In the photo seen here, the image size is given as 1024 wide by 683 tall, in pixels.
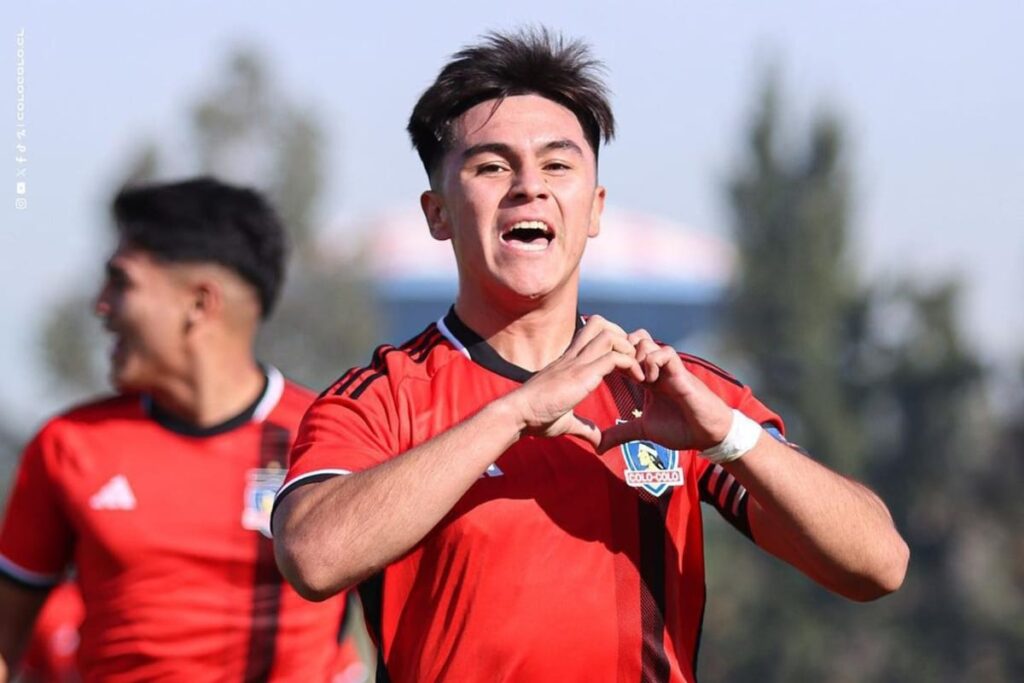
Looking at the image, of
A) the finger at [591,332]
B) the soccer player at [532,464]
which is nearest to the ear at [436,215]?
the soccer player at [532,464]

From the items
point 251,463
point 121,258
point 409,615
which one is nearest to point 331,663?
point 251,463

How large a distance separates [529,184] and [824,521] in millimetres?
976

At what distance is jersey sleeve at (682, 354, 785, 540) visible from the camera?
4.39 meters

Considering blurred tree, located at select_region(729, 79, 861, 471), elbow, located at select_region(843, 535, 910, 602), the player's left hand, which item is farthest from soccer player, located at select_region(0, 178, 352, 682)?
blurred tree, located at select_region(729, 79, 861, 471)

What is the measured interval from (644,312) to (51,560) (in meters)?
50.7

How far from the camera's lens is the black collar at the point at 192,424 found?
6113mm

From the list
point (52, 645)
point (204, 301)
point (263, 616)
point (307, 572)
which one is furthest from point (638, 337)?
point (52, 645)

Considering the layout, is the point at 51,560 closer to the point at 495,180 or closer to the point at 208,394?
the point at 208,394

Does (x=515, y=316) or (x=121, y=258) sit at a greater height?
(x=515, y=316)

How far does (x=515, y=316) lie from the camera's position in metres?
4.42

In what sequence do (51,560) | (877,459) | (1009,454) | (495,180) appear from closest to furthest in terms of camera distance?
Answer: (495,180) → (51,560) → (1009,454) → (877,459)

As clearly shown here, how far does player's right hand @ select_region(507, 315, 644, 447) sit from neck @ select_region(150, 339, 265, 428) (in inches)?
90.2

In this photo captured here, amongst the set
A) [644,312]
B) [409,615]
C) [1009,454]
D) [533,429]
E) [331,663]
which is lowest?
[644,312]

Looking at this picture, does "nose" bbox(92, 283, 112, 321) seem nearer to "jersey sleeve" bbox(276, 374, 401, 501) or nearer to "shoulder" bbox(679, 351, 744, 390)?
"jersey sleeve" bbox(276, 374, 401, 501)
